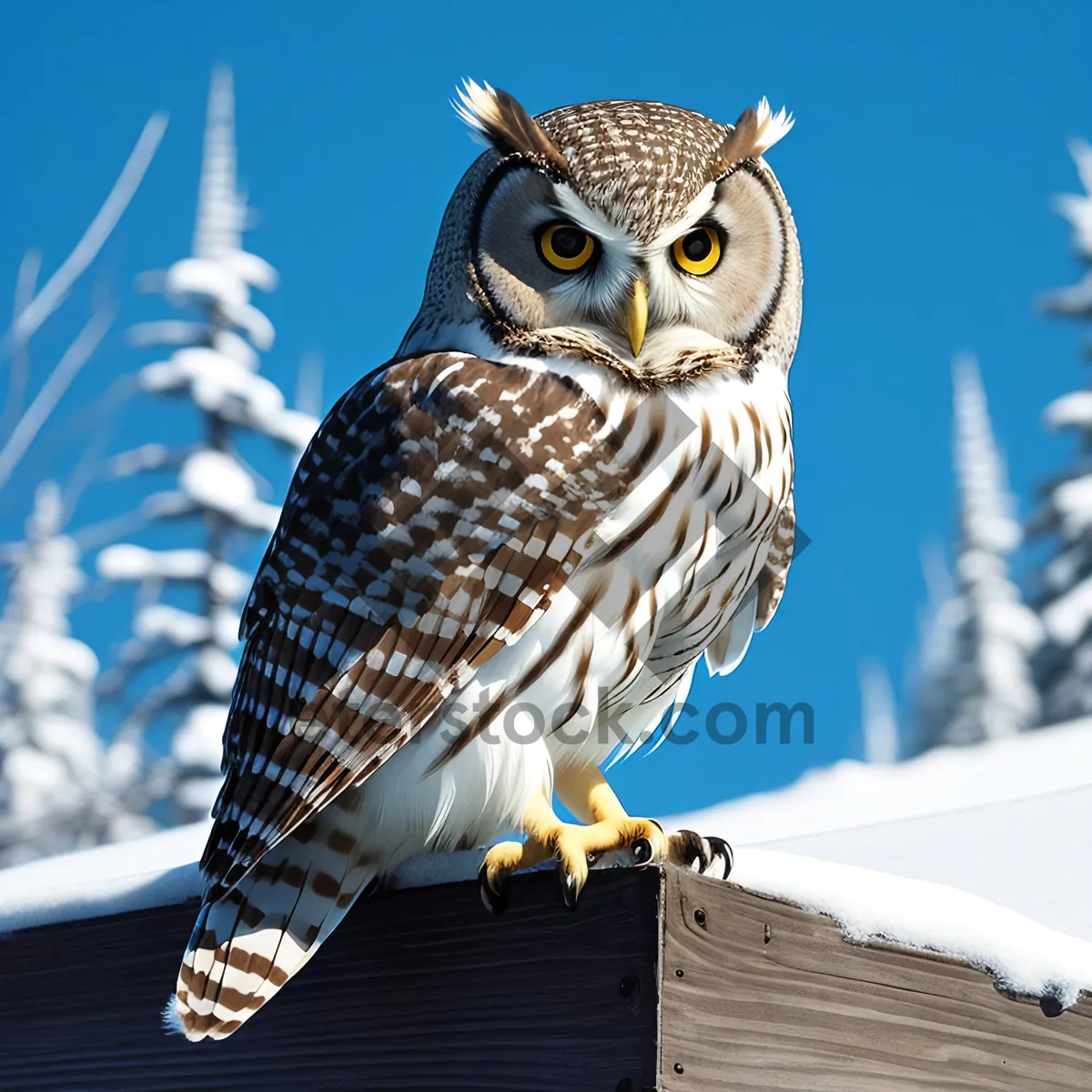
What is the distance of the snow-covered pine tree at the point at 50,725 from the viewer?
52.8 feet

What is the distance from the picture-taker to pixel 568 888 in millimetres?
2096

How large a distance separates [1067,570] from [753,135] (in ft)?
52.8

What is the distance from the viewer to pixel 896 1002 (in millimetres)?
2291

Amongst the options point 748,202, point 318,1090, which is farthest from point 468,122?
point 318,1090

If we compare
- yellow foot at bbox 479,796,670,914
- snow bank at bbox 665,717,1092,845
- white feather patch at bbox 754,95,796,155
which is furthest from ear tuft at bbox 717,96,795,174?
snow bank at bbox 665,717,1092,845

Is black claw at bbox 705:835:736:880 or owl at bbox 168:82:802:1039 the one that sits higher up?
owl at bbox 168:82:802:1039

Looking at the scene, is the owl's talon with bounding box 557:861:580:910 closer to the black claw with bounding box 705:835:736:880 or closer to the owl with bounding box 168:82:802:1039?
the owl with bounding box 168:82:802:1039

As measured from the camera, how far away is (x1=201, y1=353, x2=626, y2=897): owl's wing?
2.40m

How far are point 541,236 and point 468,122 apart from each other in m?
0.32

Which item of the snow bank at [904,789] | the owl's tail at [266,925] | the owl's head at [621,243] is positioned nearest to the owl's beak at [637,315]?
the owl's head at [621,243]

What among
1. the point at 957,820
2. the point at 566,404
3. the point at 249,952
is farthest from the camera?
the point at 957,820

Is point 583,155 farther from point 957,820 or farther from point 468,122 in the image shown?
point 957,820

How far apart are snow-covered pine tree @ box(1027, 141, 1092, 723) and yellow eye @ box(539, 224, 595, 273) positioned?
1591cm

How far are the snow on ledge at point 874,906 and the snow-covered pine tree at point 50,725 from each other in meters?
13.0
